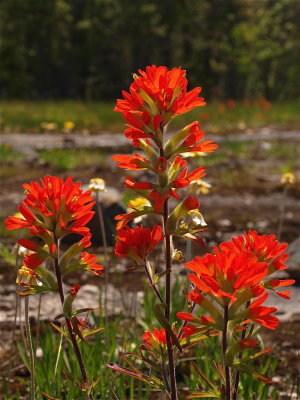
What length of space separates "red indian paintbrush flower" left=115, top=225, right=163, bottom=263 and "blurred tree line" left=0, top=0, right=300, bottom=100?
30.1 m

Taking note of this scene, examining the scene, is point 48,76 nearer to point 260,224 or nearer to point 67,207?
point 260,224

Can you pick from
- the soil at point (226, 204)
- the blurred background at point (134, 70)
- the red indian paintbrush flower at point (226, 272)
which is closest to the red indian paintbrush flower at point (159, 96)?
the red indian paintbrush flower at point (226, 272)

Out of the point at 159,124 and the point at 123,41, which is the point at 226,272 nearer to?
the point at 159,124

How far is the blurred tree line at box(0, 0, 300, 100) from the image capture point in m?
32.1

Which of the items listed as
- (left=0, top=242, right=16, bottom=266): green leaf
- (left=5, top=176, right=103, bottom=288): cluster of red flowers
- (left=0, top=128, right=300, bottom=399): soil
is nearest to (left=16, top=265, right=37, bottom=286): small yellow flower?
(left=5, top=176, right=103, bottom=288): cluster of red flowers

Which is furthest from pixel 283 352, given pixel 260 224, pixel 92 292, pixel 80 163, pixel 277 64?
pixel 277 64

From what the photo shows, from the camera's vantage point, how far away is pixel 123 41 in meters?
32.7

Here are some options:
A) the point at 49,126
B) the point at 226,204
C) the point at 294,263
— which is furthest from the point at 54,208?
the point at 49,126

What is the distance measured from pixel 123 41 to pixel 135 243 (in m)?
32.5

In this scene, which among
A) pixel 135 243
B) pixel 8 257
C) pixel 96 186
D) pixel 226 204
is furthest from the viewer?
pixel 226 204

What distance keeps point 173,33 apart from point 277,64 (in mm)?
9469

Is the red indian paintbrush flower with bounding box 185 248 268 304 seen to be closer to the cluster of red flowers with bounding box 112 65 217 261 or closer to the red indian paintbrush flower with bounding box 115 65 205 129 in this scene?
the cluster of red flowers with bounding box 112 65 217 261

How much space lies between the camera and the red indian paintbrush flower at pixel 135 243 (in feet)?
4.19

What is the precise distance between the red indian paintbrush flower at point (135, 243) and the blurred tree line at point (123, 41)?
3014 cm
